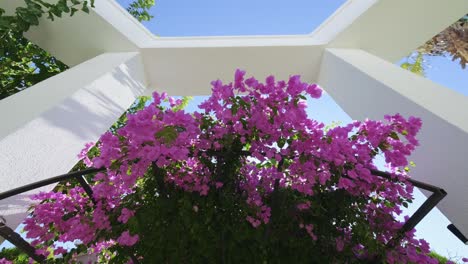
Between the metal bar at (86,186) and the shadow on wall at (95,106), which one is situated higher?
the shadow on wall at (95,106)

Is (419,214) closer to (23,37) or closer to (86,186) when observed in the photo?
(86,186)

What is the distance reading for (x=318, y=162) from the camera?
1391mm

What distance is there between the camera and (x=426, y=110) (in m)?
1.94

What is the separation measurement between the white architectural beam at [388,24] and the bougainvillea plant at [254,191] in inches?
86.6

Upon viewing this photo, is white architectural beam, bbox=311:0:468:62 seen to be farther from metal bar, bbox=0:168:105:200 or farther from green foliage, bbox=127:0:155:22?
green foliage, bbox=127:0:155:22

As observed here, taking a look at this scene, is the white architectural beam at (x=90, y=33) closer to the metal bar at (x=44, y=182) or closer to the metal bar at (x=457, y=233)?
the metal bar at (x=44, y=182)

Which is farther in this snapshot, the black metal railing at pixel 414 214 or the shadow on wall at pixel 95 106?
the shadow on wall at pixel 95 106

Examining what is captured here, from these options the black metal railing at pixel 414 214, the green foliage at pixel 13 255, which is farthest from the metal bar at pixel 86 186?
the green foliage at pixel 13 255

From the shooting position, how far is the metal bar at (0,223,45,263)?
54.9 inches

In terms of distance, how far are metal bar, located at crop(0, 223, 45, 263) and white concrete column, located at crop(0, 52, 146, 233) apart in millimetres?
258

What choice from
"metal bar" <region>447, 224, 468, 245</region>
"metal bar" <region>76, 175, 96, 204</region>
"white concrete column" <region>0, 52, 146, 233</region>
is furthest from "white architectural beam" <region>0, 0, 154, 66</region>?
"metal bar" <region>447, 224, 468, 245</region>

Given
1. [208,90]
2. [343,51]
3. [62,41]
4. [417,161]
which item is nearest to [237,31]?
[208,90]

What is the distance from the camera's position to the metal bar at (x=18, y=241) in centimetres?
139

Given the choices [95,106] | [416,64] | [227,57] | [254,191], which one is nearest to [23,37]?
[95,106]
